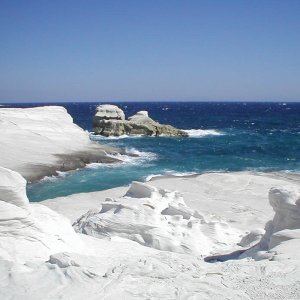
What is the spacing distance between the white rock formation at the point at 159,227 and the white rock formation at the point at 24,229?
323cm

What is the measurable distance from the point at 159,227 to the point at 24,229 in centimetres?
525

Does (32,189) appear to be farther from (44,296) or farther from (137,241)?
(44,296)

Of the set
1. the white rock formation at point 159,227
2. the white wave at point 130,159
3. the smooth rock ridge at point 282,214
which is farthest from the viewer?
the white wave at point 130,159

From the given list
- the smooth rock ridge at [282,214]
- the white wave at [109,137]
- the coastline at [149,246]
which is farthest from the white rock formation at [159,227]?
the white wave at [109,137]

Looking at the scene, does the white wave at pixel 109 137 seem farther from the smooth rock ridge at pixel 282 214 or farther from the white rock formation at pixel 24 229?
the white rock formation at pixel 24 229

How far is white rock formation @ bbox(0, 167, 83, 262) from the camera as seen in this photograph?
8062 mm

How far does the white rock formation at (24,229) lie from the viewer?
8062mm

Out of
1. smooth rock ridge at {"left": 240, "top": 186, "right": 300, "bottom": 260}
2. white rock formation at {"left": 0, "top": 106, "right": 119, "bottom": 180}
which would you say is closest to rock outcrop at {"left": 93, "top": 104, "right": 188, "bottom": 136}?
white rock formation at {"left": 0, "top": 106, "right": 119, "bottom": 180}

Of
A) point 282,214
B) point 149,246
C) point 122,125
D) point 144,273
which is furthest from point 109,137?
point 144,273

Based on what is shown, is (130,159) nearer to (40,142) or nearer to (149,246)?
(40,142)

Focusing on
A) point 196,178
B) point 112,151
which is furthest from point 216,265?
point 112,151

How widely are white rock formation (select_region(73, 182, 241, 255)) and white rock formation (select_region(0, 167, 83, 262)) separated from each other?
323 centimetres

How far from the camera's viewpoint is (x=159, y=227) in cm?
1297

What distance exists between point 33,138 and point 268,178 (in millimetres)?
20634
